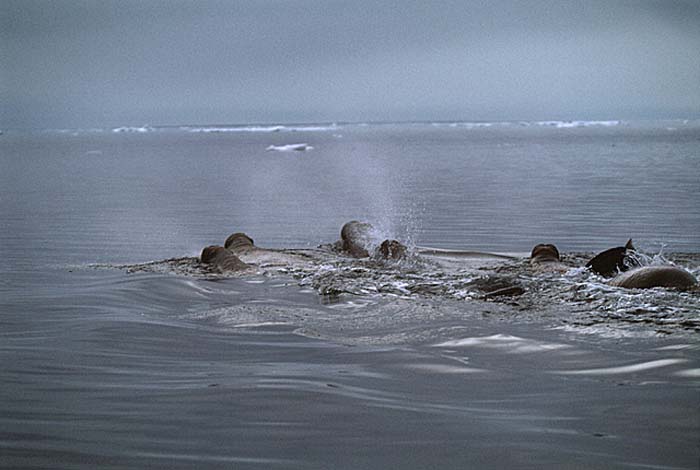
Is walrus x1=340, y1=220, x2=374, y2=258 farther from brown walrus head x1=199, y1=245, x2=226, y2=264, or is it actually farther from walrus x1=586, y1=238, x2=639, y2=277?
walrus x1=586, y1=238, x2=639, y2=277

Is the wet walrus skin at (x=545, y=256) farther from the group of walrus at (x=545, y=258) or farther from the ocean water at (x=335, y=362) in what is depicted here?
the ocean water at (x=335, y=362)

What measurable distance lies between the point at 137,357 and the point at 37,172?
3896cm

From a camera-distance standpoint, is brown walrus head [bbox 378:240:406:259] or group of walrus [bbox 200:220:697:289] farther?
brown walrus head [bbox 378:240:406:259]

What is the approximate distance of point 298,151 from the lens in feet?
250

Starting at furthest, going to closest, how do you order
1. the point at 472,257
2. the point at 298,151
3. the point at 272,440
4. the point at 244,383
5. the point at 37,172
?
the point at 298,151
the point at 37,172
the point at 472,257
the point at 244,383
the point at 272,440

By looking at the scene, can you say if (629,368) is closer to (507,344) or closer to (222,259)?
(507,344)

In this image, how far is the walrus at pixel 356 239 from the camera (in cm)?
1339

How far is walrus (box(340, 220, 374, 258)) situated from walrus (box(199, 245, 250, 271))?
6.94 feet

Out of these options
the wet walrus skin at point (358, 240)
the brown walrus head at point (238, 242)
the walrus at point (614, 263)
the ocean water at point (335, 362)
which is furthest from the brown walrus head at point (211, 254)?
the walrus at point (614, 263)

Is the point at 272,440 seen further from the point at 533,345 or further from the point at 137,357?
the point at 533,345

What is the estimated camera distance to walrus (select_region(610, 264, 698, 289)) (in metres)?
9.20

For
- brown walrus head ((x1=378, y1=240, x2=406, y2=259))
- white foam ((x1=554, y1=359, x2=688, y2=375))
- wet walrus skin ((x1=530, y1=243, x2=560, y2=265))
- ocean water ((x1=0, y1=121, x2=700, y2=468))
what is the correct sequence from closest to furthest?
ocean water ((x1=0, y1=121, x2=700, y2=468)) → white foam ((x1=554, y1=359, x2=688, y2=375)) → wet walrus skin ((x1=530, y1=243, x2=560, y2=265)) → brown walrus head ((x1=378, y1=240, x2=406, y2=259))

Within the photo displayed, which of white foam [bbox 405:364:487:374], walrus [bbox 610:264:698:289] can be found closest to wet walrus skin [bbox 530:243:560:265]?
walrus [bbox 610:264:698:289]

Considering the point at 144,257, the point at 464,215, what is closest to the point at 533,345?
the point at 144,257
